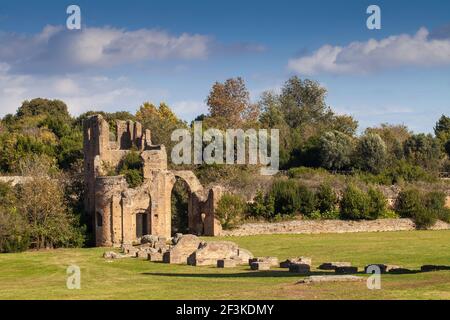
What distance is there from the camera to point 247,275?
88.3 ft

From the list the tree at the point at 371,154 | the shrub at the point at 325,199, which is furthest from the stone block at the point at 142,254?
the tree at the point at 371,154

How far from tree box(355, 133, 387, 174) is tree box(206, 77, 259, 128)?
48.5ft

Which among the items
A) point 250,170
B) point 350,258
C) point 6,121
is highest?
point 6,121

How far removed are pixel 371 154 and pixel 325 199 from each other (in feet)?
52.9

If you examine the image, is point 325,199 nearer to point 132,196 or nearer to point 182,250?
point 132,196

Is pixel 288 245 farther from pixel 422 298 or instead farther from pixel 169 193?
pixel 422 298

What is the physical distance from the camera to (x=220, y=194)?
49.5 m

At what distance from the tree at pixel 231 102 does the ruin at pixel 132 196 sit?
1016 inches

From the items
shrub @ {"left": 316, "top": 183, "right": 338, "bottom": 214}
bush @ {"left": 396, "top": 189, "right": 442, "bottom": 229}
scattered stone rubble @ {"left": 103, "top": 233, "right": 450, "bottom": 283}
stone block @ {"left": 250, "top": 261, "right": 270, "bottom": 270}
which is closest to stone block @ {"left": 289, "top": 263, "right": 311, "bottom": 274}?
scattered stone rubble @ {"left": 103, "top": 233, "right": 450, "bottom": 283}

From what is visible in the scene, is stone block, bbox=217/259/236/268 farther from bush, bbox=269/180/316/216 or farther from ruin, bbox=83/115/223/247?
bush, bbox=269/180/316/216

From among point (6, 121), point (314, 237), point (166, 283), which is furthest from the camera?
point (6, 121)

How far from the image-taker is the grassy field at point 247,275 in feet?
64.6

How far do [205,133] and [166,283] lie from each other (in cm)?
3940

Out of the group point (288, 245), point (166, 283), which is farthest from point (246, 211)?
point (166, 283)
